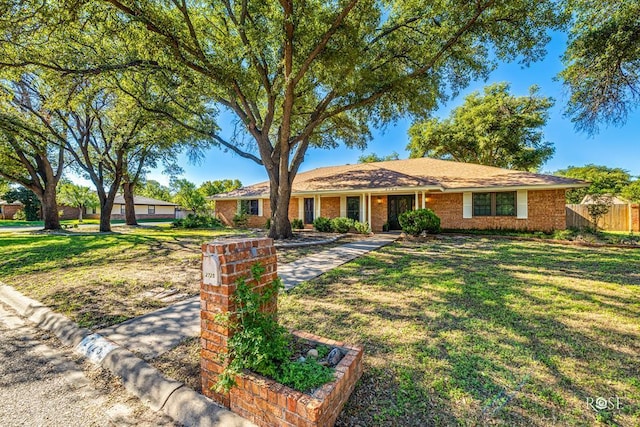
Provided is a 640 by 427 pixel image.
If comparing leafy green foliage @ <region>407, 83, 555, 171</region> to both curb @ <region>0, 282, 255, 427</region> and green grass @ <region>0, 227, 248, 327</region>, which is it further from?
curb @ <region>0, 282, 255, 427</region>

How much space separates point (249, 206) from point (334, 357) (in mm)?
17655

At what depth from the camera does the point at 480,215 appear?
44.0 feet

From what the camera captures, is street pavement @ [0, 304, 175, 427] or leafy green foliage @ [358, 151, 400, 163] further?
leafy green foliage @ [358, 151, 400, 163]

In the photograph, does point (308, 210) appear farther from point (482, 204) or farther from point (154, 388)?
point (154, 388)

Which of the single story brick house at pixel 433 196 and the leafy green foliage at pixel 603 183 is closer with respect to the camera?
the single story brick house at pixel 433 196

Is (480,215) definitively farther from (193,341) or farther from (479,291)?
(193,341)

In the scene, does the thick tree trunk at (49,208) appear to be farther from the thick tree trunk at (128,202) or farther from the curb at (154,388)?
the curb at (154,388)

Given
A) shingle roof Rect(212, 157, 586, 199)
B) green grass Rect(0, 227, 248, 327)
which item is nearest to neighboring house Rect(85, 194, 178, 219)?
shingle roof Rect(212, 157, 586, 199)

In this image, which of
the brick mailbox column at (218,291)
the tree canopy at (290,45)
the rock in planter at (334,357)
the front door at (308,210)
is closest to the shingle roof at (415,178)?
the front door at (308,210)

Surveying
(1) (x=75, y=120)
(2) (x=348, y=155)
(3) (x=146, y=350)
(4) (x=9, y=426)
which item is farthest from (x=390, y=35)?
(1) (x=75, y=120)

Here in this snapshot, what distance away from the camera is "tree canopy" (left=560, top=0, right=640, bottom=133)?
217 inches

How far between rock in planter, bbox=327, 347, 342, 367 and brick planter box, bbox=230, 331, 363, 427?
0.07 meters

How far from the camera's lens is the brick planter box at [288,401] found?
1.65 m

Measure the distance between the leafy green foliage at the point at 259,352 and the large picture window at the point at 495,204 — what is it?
13857 mm
